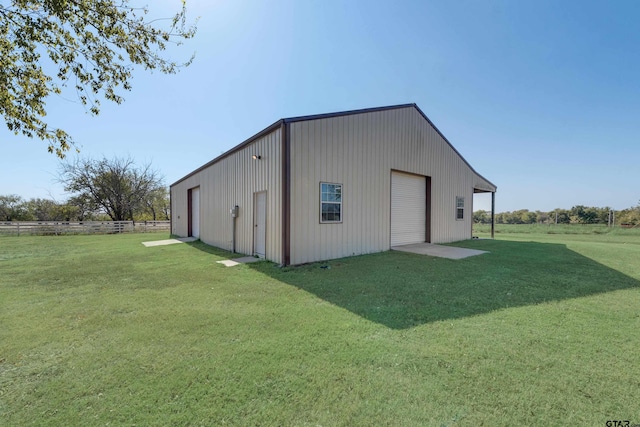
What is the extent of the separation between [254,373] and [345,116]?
6978 millimetres

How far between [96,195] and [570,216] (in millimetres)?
50442

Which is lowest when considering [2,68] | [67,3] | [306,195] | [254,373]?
[254,373]

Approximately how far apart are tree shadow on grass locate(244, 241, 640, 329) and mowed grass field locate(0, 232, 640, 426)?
0.15 feet

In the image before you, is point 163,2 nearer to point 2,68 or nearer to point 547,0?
point 2,68

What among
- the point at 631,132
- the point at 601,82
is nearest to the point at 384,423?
the point at 601,82

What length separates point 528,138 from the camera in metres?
14.4

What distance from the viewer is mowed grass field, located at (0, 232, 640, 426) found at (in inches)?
68.4

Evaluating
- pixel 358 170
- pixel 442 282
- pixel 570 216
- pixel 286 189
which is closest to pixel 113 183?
pixel 286 189

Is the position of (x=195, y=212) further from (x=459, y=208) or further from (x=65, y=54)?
(x=459, y=208)

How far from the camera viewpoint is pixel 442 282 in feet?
15.9

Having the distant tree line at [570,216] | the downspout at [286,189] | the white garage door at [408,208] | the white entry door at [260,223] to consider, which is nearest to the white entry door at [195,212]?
the white entry door at [260,223]

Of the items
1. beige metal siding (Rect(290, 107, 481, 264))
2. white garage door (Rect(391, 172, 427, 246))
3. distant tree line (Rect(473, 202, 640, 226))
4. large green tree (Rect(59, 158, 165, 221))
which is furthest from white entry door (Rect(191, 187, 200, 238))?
distant tree line (Rect(473, 202, 640, 226))

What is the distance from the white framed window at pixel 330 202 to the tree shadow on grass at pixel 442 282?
1247 mm

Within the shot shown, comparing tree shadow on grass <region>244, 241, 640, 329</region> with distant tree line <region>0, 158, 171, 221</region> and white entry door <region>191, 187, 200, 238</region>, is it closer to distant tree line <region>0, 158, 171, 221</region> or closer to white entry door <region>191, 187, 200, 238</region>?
white entry door <region>191, 187, 200, 238</region>
